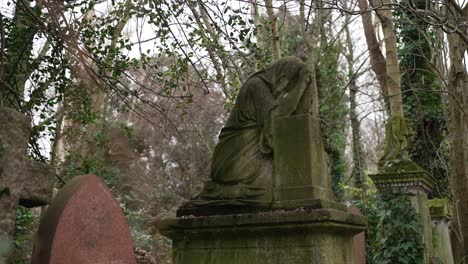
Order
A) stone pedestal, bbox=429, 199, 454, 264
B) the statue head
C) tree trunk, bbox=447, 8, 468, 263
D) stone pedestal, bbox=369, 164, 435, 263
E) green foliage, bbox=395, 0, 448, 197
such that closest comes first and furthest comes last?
1. the statue head
2. stone pedestal, bbox=369, 164, 435, 263
3. tree trunk, bbox=447, 8, 468, 263
4. stone pedestal, bbox=429, 199, 454, 264
5. green foliage, bbox=395, 0, 448, 197

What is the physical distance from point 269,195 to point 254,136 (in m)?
0.70

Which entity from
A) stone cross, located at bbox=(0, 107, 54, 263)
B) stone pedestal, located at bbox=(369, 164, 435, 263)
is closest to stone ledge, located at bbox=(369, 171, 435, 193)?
stone pedestal, located at bbox=(369, 164, 435, 263)

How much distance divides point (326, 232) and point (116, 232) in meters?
2.37

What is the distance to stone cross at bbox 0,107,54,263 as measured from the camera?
1.86m

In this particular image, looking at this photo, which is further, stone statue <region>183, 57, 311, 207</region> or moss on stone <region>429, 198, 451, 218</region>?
moss on stone <region>429, 198, 451, 218</region>

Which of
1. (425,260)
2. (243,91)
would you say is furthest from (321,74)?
(243,91)

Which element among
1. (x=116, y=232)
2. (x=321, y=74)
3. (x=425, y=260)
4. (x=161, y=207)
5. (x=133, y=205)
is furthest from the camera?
(x=133, y=205)

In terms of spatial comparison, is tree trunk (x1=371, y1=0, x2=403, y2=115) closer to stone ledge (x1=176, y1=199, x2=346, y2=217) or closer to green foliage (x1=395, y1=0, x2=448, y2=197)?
green foliage (x1=395, y1=0, x2=448, y2=197)

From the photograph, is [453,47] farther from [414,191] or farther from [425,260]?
[425,260]

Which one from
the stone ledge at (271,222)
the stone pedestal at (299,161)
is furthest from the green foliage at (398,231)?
the stone pedestal at (299,161)

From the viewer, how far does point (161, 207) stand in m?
20.3

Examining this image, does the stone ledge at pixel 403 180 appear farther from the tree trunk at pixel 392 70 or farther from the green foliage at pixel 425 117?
the green foliage at pixel 425 117

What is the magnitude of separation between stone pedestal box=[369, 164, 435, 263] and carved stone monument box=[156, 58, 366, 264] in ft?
12.2

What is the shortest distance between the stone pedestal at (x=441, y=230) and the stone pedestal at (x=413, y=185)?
78cm
